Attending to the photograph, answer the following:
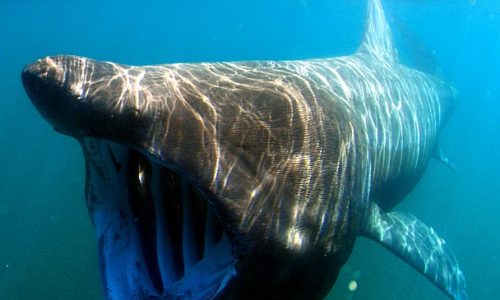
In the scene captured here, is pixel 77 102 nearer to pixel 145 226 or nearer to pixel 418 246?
pixel 145 226

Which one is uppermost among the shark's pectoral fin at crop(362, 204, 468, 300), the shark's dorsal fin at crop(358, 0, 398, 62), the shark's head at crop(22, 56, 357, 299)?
the shark's dorsal fin at crop(358, 0, 398, 62)

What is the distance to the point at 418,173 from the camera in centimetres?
718

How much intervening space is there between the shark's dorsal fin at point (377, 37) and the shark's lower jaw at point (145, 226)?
19.3 ft

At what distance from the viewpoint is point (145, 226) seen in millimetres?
3072

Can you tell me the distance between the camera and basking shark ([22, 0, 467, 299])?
92.0 inches

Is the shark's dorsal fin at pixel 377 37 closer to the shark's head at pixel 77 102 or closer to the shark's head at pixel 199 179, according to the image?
the shark's head at pixel 199 179

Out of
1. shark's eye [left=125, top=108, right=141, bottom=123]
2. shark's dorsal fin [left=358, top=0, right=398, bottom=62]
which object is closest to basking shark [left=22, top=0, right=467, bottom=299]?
shark's eye [left=125, top=108, right=141, bottom=123]

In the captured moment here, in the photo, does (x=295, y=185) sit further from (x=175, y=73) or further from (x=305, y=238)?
(x=175, y=73)

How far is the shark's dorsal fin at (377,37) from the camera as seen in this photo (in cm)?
822

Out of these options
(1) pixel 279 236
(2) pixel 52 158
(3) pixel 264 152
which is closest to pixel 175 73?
(3) pixel 264 152

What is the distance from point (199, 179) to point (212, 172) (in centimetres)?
8

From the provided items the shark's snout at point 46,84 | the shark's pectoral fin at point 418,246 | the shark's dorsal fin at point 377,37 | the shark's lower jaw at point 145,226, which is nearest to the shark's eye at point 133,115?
the shark's snout at point 46,84

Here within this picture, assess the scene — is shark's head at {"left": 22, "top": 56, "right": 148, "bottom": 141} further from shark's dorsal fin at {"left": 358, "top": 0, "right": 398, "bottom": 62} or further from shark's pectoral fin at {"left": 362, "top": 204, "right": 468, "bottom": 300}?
shark's dorsal fin at {"left": 358, "top": 0, "right": 398, "bottom": 62}

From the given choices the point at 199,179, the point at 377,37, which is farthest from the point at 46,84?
the point at 377,37
